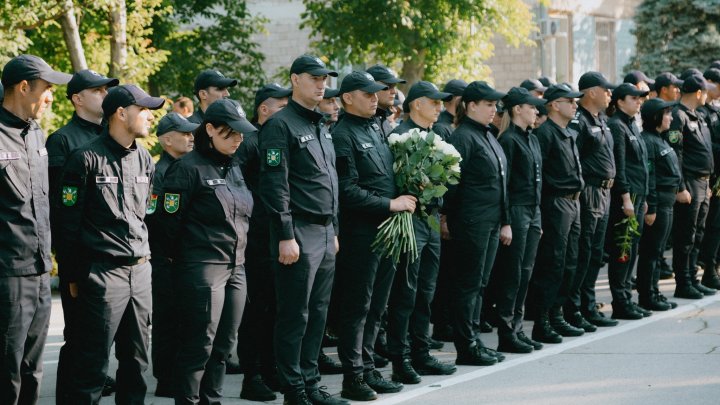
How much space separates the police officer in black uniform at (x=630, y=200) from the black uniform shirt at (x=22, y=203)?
657 centimetres

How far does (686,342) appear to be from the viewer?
32.1 feet

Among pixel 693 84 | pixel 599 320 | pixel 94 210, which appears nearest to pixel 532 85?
pixel 693 84

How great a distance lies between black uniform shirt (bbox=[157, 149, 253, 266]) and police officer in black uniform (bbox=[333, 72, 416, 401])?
Result: 1.28 metres

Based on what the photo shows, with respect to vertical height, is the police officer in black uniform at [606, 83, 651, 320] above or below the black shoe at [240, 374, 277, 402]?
above

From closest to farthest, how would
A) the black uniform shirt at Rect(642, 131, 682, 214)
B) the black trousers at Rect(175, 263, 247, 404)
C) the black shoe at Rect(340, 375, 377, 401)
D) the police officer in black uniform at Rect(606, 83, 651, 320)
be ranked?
the black trousers at Rect(175, 263, 247, 404) < the black shoe at Rect(340, 375, 377, 401) < the police officer in black uniform at Rect(606, 83, 651, 320) < the black uniform shirt at Rect(642, 131, 682, 214)

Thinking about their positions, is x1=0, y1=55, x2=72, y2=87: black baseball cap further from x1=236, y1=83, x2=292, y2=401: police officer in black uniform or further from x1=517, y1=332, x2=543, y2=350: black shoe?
x1=517, y1=332, x2=543, y2=350: black shoe

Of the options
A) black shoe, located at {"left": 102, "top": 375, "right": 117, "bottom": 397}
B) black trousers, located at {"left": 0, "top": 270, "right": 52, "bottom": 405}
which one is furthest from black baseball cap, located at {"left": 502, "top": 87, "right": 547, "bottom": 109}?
black trousers, located at {"left": 0, "top": 270, "right": 52, "bottom": 405}

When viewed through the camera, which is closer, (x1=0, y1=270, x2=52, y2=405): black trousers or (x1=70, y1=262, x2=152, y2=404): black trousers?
(x1=0, y1=270, x2=52, y2=405): black trousers

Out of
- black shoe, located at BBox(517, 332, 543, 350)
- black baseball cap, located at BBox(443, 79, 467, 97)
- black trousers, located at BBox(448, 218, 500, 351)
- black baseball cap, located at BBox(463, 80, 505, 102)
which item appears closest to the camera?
black trousers, located at BBox(448, 218, 500, 351)

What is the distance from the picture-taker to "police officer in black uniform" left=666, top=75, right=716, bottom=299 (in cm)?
1245

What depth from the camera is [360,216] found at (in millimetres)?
7965

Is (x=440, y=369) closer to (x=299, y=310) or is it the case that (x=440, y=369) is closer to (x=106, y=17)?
(x=299, y=310)

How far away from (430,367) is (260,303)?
4.83ft

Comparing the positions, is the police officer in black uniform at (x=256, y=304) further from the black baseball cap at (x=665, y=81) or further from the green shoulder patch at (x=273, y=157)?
the black baseball cap at (x=665, y=81)
